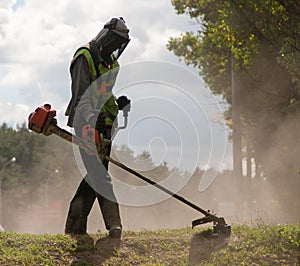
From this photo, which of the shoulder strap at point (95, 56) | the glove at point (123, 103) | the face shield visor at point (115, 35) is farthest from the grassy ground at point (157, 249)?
the face shield visor at point (115, 35)

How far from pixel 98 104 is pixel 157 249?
1.81 meters

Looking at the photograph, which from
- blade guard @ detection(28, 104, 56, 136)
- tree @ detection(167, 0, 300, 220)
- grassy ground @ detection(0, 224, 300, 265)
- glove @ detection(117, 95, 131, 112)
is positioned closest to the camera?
grassy ground @ detection(0, 224, 300, 265)

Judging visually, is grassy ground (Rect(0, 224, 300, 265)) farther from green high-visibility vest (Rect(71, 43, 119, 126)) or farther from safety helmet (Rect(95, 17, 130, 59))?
safety helmet (Rect(95, 17, 130, 59))

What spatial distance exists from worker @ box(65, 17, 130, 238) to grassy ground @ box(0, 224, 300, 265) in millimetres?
390

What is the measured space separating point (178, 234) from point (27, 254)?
1.97m

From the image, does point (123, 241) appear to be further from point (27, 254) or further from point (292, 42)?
point (292, 42)

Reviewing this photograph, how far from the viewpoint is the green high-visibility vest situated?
24.8 feet

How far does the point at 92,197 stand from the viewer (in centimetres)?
789

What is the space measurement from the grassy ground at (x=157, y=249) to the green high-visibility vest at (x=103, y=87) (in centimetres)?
146

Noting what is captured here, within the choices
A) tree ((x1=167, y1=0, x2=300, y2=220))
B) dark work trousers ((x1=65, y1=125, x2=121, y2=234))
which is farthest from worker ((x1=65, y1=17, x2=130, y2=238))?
tree ((x1=167, y1=0, x2=300, y2=220))

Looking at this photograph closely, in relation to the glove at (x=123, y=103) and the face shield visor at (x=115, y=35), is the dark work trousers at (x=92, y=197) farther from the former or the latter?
the face shield visor at (x=115, y=35)

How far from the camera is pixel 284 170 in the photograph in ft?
84.0

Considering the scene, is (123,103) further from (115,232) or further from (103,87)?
(115,232)

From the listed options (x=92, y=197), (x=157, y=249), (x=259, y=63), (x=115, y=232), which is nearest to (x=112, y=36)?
(x=92, y=197)
